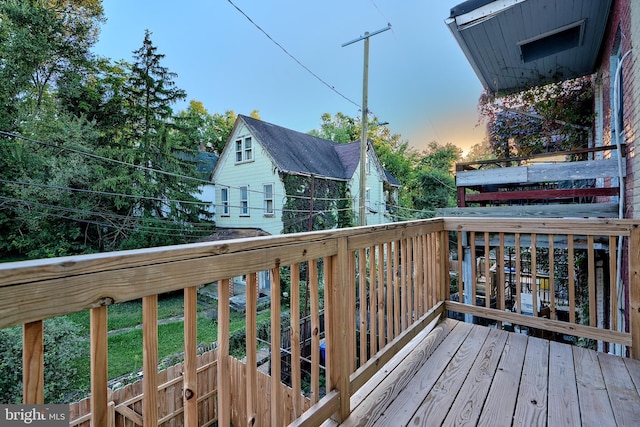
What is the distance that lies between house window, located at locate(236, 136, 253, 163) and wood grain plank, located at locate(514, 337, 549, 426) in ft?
36.8

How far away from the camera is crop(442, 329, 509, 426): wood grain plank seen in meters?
1.35

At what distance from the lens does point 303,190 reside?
1173cm

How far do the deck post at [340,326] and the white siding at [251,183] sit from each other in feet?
32.7

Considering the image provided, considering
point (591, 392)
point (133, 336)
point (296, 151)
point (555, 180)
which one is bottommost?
point (133, 336)

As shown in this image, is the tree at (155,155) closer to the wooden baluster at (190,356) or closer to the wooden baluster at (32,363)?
the wooden baluster at (190,356)

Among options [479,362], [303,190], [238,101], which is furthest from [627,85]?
[238,101]

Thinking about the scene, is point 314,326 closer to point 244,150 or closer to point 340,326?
point 340,326

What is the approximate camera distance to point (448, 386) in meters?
1.59

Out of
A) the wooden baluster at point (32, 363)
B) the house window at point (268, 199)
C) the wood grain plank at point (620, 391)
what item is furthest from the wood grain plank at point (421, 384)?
the house window at point (268, 199)

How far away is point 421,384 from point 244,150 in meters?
11.6

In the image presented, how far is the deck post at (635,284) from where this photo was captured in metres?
1.84

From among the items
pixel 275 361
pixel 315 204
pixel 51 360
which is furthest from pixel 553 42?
pixel 51 360

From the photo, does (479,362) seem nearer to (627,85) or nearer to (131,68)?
(627,85)

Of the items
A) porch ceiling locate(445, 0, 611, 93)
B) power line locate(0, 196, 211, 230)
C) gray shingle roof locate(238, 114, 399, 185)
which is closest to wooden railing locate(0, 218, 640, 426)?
porch ceiling locate(445, 0, 611, 93)
